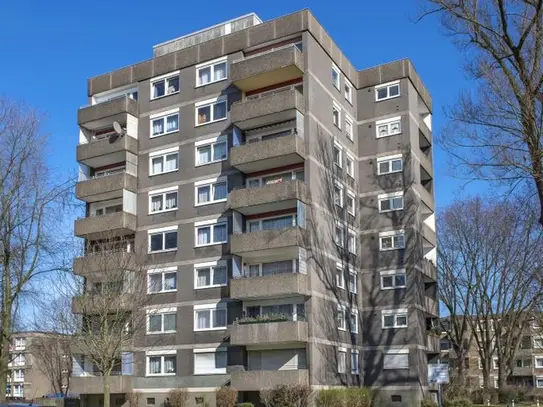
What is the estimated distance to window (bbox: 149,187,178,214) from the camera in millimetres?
43812

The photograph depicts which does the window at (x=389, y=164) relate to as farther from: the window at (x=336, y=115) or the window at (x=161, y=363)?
the window at (x=161, y=363)

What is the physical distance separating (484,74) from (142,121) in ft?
98.1

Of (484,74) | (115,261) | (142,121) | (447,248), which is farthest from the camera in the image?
(447,248)

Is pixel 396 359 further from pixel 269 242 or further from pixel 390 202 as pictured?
pixel 269 242

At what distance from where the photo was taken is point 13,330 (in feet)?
121

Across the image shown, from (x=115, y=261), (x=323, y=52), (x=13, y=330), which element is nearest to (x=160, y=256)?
(x=115, y=261)

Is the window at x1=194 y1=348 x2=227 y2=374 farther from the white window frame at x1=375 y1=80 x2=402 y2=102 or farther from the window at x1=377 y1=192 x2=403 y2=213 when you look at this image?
the white window frame at x1=375 y1=80 x2=402 y2=102

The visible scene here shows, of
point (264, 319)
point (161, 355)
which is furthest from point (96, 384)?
point (264, 319)

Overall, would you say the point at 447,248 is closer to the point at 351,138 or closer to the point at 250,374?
the point at 351,138

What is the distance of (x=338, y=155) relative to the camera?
43906 mm

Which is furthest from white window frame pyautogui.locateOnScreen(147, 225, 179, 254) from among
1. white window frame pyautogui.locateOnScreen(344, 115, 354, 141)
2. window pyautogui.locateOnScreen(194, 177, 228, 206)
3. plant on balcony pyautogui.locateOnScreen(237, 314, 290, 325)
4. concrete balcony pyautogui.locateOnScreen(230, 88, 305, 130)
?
white window frame pyautogui.locateOnScreen(344, 115, 354, 141)

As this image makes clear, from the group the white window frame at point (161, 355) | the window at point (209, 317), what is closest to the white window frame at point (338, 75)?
the window at point (209, 317)

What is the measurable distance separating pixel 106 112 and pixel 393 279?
2135cm

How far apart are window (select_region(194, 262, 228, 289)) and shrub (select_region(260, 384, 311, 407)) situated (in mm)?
7551
